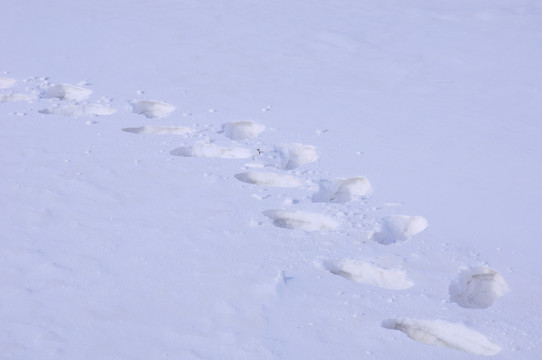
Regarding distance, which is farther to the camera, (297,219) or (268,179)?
(268,179)

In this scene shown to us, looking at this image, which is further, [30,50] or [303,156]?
[30,50]

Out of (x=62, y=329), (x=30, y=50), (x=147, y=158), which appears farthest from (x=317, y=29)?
(x=62, y=329)

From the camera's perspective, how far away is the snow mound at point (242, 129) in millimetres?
3471

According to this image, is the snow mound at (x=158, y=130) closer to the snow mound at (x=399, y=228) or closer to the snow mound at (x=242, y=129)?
the snow mound at (x=242, y=129)

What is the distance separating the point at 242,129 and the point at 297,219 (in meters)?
0.95

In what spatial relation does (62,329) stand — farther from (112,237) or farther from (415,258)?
(415,258)

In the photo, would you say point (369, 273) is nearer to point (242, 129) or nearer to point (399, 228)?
point (399, 228)

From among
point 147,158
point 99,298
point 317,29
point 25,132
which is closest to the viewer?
point 99,298

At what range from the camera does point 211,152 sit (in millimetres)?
3217

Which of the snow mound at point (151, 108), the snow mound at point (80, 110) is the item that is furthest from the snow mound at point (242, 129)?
the snow mound at point (80, 110)

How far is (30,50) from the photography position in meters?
4.64

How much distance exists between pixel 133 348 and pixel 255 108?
6.76ft

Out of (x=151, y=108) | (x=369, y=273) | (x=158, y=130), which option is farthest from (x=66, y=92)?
(x=369, y=273)

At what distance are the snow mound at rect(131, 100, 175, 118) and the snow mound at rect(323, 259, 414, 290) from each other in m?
1.65
